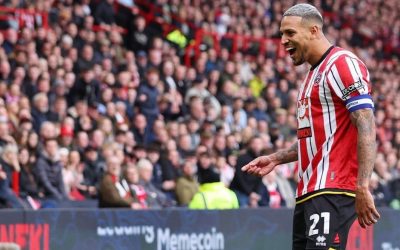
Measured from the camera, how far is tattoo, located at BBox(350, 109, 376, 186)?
235 inches

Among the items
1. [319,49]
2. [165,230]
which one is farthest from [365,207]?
[165,230]

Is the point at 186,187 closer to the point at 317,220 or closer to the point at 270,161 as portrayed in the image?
the point at 270,161

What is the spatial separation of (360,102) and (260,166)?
3.51 feet

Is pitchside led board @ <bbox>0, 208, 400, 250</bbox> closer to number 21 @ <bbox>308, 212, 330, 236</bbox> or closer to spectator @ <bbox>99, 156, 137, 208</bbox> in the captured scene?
spectator @ <bbox>99, 156, 137, 208</bbox>

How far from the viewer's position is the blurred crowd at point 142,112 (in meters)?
13.3

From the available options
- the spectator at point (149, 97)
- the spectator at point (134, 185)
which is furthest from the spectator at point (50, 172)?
the spectator at point (149, 97)

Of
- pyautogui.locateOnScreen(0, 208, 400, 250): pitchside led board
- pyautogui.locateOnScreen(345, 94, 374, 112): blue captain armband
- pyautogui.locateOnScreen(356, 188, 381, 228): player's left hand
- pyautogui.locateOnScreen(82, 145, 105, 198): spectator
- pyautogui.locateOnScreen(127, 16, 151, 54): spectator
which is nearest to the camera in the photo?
pyautogui.locateOnScreen(356, 188, 381, 228): player's left hand

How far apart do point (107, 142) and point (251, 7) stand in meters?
11.0

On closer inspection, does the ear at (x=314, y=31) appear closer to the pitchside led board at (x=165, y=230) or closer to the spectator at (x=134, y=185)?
the pitchside led board at (x=165, y=230)

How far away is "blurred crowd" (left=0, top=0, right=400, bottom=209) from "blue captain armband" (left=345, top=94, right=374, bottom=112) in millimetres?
6384

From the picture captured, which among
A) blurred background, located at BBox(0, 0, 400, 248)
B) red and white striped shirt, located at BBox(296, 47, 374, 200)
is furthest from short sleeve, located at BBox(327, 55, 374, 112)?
blurred background, located at BBox(0, 0, 400, 248)

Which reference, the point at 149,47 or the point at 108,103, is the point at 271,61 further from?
the point at 108,103

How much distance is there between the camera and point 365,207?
5.91 meters

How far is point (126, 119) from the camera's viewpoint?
648 inches
